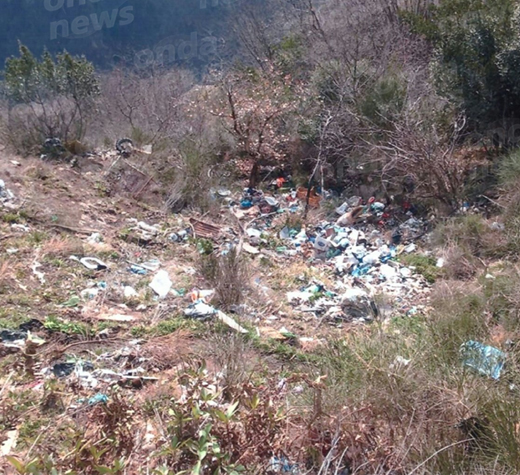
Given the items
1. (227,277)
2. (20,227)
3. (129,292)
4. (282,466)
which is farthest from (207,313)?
(20,227)

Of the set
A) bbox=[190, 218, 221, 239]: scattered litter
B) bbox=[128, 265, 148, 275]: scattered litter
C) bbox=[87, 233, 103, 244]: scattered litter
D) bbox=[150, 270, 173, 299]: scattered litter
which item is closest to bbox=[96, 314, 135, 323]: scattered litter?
bbox=[150, 270, 173, 299]: scattered litter

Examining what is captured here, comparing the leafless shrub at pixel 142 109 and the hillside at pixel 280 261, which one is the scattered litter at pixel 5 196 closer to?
the hillside at pixel 280 261

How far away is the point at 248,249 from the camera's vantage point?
6719 mm

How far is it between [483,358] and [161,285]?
10.2 ft

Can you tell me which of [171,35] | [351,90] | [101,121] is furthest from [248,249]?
[171,35]

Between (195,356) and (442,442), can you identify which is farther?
(195,356)

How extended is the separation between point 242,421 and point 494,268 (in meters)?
4.00

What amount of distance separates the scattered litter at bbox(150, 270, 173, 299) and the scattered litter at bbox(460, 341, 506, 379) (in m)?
2.79

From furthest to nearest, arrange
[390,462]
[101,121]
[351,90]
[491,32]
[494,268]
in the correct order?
[101,121] < [351,90] < [491,32] < [494,268] < [390,462]

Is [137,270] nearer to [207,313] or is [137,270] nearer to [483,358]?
[207,313]

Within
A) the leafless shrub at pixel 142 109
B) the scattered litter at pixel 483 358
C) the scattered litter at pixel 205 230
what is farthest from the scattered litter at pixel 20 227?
the scattered litter at pixel 483 358

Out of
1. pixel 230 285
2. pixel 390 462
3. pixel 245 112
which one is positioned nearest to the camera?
pixel 390 462

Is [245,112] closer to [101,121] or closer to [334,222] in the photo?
[334,222]

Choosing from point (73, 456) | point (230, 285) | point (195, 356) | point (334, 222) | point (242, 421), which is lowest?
point (334, 222)
